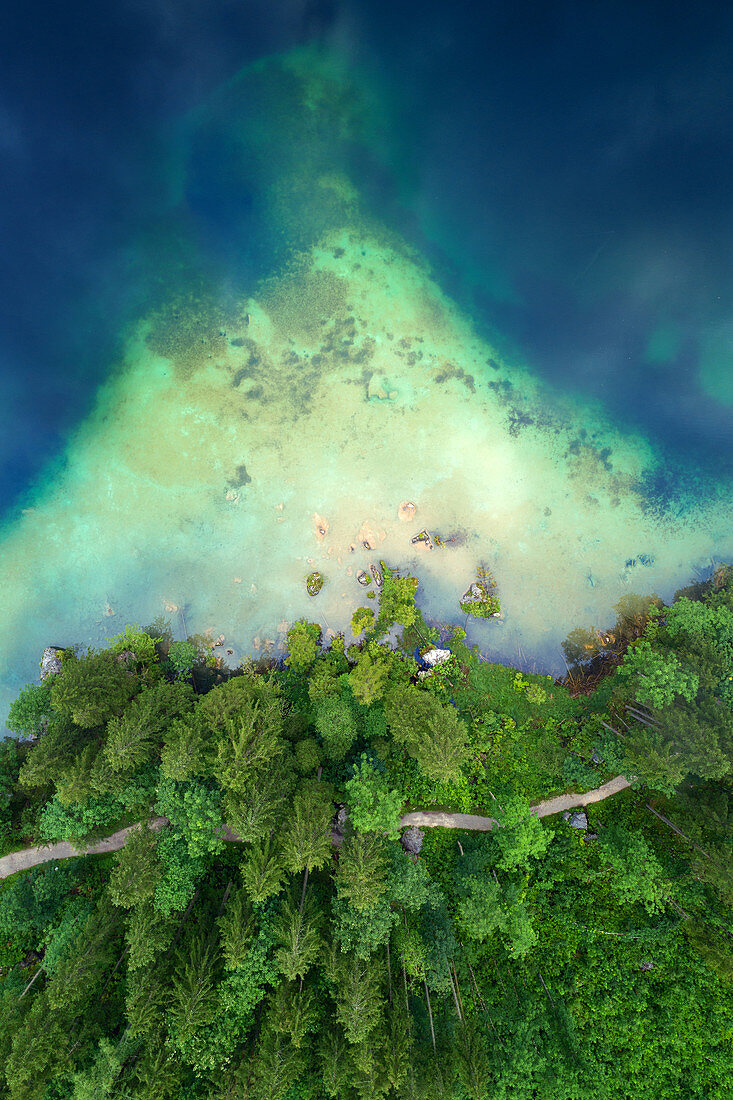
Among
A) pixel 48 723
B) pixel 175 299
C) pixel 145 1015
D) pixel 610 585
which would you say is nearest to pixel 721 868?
pixel 610 585

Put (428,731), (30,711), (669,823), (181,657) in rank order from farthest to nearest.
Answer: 1. (181,657)
2. (669,823)
3. (30,711)
4. (428,731)

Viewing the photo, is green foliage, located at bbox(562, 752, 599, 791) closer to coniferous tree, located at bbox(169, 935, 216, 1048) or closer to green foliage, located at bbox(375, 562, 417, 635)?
green foliage, located at bbox(375, 562, 417, 635)

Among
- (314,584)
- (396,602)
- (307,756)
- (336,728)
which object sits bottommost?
(307,756)

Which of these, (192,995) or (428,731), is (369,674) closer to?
(428,731)

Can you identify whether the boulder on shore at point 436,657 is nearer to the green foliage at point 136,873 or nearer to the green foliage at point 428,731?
the green foliage at point 428,731

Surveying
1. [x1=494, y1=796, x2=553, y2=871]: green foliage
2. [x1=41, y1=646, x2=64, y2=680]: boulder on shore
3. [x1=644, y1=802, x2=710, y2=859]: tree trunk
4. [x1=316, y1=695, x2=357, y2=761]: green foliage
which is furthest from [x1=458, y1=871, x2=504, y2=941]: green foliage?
[x1=41, y1=646, x2=64, y2=680]: boulder on shore

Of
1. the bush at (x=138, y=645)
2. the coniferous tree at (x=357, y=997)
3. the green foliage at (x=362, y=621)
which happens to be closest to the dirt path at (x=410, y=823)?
the coniferous tree at (x=357, y=997)

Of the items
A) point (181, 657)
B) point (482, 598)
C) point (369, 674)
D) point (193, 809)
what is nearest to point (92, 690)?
point (181, 657)

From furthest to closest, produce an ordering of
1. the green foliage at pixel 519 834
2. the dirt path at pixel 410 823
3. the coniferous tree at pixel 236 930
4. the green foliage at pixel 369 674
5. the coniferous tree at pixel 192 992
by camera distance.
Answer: the dirt path at pixel 410 823 < the green foliage at pixel 369 674 < the green foliage at pixel 519 834 < the coniferous tree at pixel 236 930 < the coniferous tree at pixel 192 992
